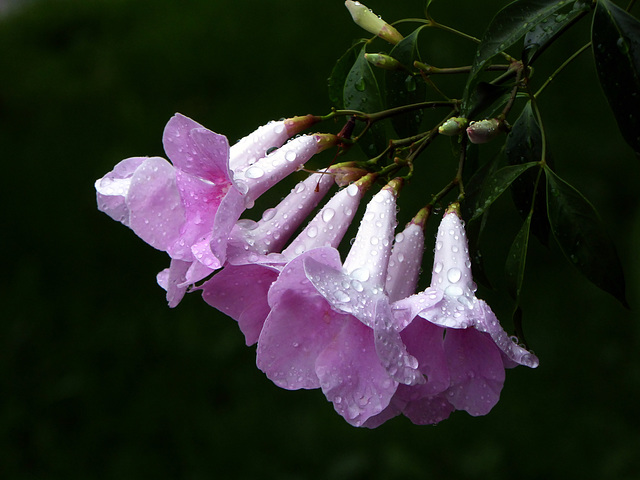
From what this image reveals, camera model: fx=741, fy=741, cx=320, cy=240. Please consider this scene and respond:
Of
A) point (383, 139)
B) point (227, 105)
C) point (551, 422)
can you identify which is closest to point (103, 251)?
point (227, 105)

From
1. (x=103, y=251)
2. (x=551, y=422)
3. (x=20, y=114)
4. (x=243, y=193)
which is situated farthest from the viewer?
(x=20, y=114)

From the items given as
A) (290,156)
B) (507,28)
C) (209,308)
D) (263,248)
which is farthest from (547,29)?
(209,308)

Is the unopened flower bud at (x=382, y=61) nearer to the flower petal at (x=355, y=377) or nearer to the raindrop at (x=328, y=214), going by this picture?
the raindrop at (x=328, y=214)

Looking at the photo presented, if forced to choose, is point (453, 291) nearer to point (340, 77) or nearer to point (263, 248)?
point (263, 248)

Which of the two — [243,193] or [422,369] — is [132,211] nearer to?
[243,193]

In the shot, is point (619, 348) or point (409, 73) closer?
point (409, 73)

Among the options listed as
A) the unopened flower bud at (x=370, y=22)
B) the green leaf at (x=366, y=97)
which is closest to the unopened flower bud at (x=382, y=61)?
the green leaf at (x=366, y=97)

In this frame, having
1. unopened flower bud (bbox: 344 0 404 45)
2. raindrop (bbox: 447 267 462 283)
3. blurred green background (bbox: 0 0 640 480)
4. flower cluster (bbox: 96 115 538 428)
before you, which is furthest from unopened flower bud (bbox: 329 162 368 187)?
blurred green background (bbox: 0 0 640 480)
